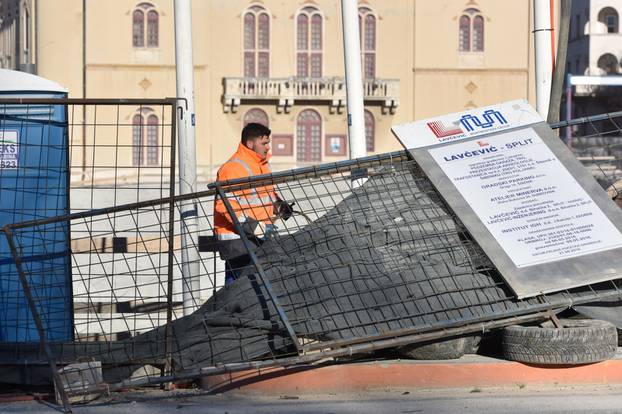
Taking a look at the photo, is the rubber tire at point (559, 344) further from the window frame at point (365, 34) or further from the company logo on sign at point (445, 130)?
the window frame at point (365, 34)

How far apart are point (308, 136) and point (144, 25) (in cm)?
950

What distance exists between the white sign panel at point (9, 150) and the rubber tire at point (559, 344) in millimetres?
3626

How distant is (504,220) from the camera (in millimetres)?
7484

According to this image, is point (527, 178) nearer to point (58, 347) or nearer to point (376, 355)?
point (376, 355)

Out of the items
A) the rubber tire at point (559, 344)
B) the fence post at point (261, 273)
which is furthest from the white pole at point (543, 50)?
the fence post at point (261, 273)

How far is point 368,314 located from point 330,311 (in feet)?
0.79

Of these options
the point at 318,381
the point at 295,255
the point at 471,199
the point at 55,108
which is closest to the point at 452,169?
the point at 471,199

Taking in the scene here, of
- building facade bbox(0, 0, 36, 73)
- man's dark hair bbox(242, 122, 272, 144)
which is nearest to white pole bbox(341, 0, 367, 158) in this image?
man's dark hair bbox(242, 122, 272, 144)

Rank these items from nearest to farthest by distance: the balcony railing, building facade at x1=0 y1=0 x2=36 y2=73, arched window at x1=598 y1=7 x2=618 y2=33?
the balcony railing, building facade at x1=0 y1=0 x2=36 y2=73, arched window at x1=598 y1=7 x2=618 y2=33

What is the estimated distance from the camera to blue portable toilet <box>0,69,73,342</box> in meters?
8.02

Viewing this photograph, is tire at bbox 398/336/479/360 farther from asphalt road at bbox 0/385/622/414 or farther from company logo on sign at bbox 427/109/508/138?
company logo on sign at bbox 427/109/508/138

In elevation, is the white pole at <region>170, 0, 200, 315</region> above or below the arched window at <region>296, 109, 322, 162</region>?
below

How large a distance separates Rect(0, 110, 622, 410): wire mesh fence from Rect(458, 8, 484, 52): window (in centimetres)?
4788

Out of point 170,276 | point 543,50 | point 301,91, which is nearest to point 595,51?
point 301,91
